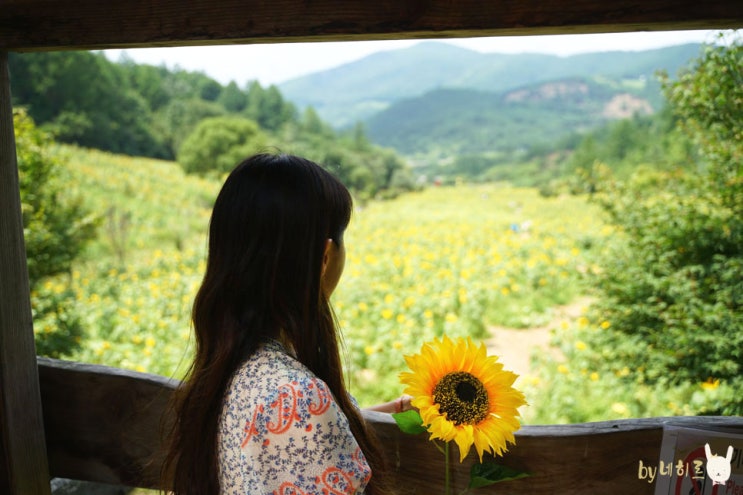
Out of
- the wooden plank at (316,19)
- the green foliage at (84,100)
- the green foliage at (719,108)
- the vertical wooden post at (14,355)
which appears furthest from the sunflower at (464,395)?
the green foliage at (84,100)

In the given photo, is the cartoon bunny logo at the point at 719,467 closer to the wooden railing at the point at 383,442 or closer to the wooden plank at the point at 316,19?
the wooden railing at the point at 383,442

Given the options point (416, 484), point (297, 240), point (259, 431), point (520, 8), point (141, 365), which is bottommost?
point (141, 365)

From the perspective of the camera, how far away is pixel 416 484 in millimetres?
1281

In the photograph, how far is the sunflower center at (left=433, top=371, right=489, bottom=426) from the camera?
39.9 inches

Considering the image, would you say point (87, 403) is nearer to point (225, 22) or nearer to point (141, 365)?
point (225, 22)

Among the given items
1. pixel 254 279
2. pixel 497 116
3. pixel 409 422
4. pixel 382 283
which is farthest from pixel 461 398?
pixel 497 116

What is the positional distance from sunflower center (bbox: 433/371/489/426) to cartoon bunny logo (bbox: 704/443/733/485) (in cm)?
41

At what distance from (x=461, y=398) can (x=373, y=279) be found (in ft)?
15.0

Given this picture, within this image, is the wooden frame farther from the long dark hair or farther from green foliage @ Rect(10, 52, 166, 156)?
green foliage @ Rect(10, 52, 166, 156)

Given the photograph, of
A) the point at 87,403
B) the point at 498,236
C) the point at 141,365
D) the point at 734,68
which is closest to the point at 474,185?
the point at 498,236

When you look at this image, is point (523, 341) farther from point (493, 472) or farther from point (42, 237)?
point (493, 472)

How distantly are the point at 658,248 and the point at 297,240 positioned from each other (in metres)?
2.60

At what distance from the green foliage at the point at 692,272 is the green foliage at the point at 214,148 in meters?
9.07

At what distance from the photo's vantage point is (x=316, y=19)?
3.40 feet
